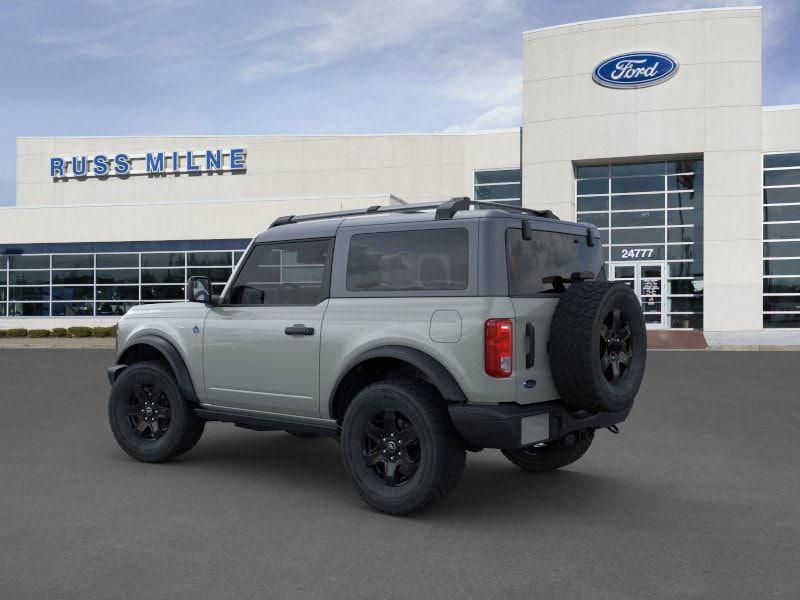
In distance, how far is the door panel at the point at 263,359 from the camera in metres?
5.97

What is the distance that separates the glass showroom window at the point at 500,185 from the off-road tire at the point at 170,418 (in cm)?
2715

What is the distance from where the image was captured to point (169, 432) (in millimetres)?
6926

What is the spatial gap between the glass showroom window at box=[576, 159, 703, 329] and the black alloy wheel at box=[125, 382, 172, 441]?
82.1 feet

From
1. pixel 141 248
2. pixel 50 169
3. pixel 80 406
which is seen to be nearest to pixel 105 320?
pixel 141 248

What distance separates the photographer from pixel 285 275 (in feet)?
21.0

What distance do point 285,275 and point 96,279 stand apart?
31.1 m

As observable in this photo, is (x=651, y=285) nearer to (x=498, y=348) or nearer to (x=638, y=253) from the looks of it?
(x=638, y=253)

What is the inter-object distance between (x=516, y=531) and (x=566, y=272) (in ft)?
6.32

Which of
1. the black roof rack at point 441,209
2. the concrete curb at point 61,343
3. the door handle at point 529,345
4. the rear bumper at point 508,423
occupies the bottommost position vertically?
the concrete curb at point 61,343

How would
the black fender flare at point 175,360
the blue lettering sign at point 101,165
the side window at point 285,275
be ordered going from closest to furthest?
the side window at point 285,275, the black fender flare at point 175,360, the blue lettering sign at point 101,165

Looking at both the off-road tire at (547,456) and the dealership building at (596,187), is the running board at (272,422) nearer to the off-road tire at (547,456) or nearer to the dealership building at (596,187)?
the off-road tire at (547,456)

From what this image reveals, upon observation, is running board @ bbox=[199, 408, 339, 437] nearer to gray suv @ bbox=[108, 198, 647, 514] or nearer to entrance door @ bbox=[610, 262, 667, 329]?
gray suv @ bbox=[108, 198, 647, 514]

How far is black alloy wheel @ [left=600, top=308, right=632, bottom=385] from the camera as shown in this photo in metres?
5.47

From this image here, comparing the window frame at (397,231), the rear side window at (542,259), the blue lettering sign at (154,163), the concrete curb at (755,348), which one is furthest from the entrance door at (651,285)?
the window frame at (397,231)
